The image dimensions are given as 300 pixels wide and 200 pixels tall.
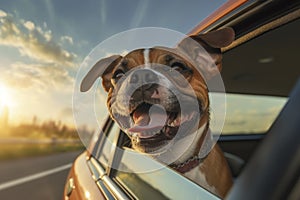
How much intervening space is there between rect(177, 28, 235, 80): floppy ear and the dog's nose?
0.32m

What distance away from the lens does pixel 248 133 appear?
4.25m

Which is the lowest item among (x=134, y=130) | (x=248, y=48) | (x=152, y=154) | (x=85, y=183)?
(x=85, y=183)

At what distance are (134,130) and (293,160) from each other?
4.58ft

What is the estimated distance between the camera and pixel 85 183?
9.18 ft

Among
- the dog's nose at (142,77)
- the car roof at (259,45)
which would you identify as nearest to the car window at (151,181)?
the dog's nose at (142,77)

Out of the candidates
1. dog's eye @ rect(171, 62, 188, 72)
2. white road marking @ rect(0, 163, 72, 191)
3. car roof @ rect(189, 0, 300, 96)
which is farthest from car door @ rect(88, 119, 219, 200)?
white road marking @ rect(0, 163, 72, 191)

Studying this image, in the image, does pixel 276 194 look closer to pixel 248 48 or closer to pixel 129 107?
pixel 129 107

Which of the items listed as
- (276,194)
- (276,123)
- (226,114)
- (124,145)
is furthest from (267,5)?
(124,145)

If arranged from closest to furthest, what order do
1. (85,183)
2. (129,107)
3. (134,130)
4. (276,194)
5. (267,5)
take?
(276,194), (267,5), (134,130), (129,107), (85,183)

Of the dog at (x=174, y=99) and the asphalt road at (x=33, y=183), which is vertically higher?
the dog at (x=174, y=99)

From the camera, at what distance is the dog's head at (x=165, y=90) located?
2.13 m

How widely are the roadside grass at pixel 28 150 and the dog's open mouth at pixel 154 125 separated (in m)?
10.7

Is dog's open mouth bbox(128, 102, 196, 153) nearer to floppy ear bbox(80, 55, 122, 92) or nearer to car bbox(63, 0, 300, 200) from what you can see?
car bbox(63, 0, 300, 200)

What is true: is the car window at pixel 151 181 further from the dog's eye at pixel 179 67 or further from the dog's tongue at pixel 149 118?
the dog's eye at pixel 179 67
